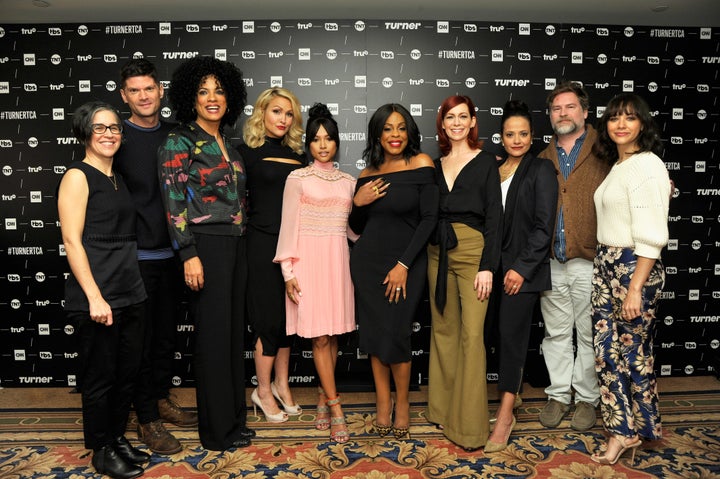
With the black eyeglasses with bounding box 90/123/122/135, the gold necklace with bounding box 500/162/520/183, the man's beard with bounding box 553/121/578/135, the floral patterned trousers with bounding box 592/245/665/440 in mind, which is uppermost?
the man's beard with bounding box 553/121/578/135

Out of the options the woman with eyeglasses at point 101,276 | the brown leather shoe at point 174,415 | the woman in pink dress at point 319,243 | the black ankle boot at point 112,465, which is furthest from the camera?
the brown leather shoe at point 174,415

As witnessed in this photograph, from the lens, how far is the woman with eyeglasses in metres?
2.13

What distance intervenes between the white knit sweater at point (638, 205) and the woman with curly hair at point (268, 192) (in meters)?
1.68

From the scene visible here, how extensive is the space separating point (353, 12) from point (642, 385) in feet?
9.72

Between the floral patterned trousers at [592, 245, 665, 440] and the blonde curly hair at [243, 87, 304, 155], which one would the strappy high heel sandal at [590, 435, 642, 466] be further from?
the blonde curly hair at [243, 87, 304, 155]

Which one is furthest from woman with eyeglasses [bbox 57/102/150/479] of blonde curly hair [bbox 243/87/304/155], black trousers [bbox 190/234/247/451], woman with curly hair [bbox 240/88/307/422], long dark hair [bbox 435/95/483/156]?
long dark hair [bbox 435/95/483/156]

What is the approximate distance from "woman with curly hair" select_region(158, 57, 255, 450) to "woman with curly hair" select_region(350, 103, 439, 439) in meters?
0.65

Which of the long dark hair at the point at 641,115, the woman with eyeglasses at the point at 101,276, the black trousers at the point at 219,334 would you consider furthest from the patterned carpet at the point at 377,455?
the long dark hair at the point at 641,115

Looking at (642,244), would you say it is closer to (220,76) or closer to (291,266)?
(291,266)

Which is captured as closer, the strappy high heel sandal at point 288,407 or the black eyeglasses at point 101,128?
the black eyeglasses at point 101,128

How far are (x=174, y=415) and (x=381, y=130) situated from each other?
205cm

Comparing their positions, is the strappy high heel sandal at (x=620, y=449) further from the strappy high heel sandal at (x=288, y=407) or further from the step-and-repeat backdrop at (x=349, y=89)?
the strappy high heel sandal at (x=288, y=407)

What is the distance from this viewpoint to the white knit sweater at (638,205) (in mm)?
2230

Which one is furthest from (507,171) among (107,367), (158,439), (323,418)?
(158,439)
